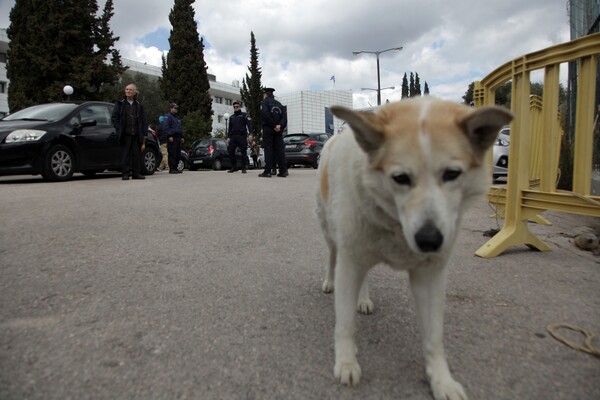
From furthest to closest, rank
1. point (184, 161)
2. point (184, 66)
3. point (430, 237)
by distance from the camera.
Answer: point (184, 66)
point (184, 161)
point (430, 237)

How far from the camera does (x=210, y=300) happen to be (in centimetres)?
274

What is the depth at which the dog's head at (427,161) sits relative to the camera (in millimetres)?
1596

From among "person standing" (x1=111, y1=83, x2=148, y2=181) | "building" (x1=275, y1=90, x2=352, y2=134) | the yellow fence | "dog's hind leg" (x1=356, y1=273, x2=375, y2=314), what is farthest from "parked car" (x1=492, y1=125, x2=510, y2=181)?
"building" (x1=275, y1=90, x2=352, y2=134)

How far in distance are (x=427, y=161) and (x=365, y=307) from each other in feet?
4.33

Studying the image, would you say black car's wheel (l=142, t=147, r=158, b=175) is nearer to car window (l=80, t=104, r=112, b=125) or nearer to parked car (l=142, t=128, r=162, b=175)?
parked car (l=142, t=128, r=162, b=175)

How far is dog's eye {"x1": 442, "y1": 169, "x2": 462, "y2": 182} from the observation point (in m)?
1.66

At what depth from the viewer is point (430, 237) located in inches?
61.2

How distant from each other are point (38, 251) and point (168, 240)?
1.14 m

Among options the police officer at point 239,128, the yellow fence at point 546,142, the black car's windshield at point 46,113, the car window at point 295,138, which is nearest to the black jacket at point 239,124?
the police officer at point 239,128

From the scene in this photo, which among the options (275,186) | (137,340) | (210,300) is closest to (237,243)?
(210,300)

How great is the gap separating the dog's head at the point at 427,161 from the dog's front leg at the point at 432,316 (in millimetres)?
295

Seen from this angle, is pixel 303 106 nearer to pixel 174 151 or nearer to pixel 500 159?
pixel 174 151

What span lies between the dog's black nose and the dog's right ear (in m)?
0.42

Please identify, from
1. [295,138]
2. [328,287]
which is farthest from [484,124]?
[295,138]
